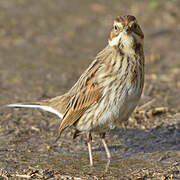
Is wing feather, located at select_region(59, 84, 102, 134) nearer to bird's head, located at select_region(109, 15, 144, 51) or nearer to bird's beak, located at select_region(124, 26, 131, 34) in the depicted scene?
bird's head, located at select_region(109, 15, 144, 51)

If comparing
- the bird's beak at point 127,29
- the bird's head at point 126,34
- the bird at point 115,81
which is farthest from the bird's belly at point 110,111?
the bird's beak at point 127,29

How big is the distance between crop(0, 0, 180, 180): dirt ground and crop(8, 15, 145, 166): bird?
0.58 metres

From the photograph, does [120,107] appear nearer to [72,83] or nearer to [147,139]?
[147,139]

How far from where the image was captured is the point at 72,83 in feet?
28.6

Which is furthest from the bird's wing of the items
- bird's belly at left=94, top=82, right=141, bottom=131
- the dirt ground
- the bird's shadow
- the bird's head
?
the bird's shadow

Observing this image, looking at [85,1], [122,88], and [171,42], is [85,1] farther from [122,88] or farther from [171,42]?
→ [122,88]

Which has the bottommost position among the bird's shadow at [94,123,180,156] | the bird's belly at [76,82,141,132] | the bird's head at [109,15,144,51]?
the bird's shadow at [94,123,180,156]

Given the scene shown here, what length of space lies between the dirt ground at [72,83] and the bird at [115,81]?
58 centimetres

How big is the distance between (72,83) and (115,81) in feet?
10.9

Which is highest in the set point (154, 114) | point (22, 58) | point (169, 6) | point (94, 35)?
point (169, 6)

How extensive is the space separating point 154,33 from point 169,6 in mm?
1369

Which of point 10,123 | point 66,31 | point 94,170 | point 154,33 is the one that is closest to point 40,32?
point 66,31

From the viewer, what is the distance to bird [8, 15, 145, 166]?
Answer: 5.41 m

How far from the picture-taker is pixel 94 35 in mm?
11367
